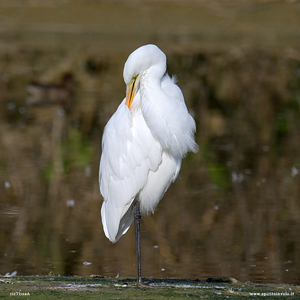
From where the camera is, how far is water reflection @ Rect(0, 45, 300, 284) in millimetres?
5570

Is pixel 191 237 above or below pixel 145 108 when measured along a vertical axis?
below

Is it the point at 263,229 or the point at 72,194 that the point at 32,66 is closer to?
the point at 72,194

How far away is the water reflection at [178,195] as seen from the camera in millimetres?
5570

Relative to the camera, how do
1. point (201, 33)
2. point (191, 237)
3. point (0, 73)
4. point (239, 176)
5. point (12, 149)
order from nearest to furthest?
point (191, 237)
point (239, 176)
point (12, 149)
point (0, 73)
point (201, 33)

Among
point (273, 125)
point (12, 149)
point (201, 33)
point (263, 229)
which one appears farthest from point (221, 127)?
point (201, 33)

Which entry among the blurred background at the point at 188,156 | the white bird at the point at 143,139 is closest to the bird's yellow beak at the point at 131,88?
the white bird at the point at 143,139

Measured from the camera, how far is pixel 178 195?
7410 millimetres

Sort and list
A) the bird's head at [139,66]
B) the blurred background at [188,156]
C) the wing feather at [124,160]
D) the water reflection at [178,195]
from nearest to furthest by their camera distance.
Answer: the bird's head at [139,66] < the wing feather at [124,160] < the water reflection at [178,195] < the blurred background at [188,156]

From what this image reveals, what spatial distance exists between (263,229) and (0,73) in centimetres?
1133

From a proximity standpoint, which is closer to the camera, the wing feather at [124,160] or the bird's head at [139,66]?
the bird's head at [139,66]

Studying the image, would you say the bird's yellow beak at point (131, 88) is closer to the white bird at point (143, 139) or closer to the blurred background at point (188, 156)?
the white bird at point (143, 139)

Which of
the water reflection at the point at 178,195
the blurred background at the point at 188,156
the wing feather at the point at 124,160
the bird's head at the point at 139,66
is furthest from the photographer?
the blurred background at the point at 188,156

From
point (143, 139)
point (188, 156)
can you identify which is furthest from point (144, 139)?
point (188, 156)

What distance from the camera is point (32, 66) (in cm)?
1686
